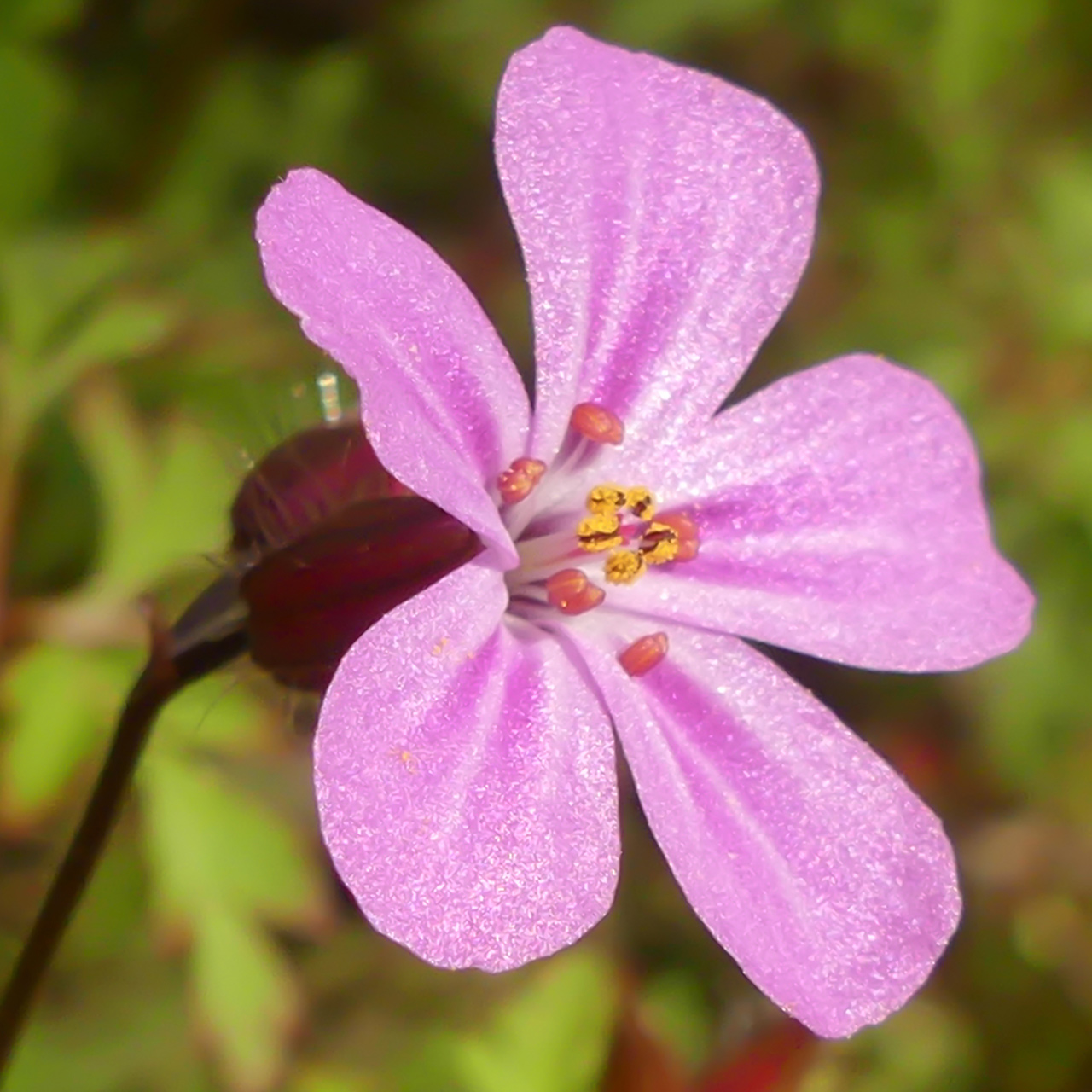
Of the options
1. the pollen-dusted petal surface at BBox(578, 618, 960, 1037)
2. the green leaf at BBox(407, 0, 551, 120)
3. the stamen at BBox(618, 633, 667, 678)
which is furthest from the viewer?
the green leaf at BBox(407, 0, 551, 120)

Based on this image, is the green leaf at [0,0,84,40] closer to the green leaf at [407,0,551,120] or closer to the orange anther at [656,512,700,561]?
the green leaf at [407,0,551,120]

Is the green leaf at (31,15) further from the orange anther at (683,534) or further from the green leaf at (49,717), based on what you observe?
the orange anther at (683,534)

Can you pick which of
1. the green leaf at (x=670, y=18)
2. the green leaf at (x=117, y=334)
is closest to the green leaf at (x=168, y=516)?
the green leaf at (x=117, y=334)

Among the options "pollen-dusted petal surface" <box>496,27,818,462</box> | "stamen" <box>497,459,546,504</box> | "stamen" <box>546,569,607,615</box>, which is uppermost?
"pollen-dusted petal surface" <box>496,27,818,462</box>

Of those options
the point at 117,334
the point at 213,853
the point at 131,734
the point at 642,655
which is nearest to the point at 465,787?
the point at 642,655

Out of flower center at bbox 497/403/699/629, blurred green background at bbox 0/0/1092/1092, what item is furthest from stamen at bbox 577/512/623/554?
blurred green background at bbox 0/0/1092/1092

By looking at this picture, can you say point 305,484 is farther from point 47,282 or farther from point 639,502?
point 47,282
